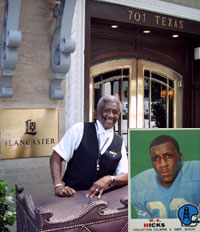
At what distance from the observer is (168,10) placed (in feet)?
11.2

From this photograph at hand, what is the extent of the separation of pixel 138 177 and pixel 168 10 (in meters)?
2.83

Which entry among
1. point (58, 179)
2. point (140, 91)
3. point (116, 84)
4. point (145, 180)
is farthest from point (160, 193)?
point (140, 91)

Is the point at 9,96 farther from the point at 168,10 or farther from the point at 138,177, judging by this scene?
the point at 168,10

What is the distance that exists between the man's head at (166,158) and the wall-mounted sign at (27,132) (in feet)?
6.23

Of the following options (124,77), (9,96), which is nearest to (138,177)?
(9,96)

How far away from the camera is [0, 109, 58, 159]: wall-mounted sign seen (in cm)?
265

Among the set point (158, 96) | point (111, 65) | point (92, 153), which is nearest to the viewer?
point (92, 153)

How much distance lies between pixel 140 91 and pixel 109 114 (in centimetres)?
188

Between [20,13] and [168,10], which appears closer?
[20,13]

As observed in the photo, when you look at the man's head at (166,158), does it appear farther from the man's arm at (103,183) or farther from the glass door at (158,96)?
the glass door at (158,96)

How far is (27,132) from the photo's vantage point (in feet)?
8.99

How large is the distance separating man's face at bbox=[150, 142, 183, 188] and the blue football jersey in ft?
0.06

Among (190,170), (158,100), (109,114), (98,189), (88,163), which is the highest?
(158,100)

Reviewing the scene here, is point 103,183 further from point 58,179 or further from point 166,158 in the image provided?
point 166,158
